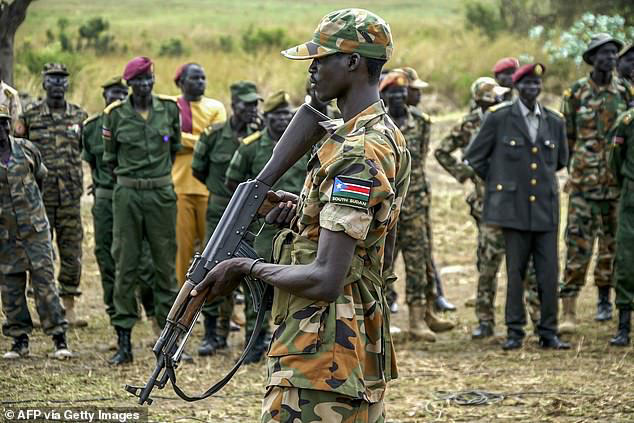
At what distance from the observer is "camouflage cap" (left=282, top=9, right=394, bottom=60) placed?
3.64 m

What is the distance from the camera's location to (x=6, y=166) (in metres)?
7.77

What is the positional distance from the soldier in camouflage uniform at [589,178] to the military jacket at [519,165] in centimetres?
82

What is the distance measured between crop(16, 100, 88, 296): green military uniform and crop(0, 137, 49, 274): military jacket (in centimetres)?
170

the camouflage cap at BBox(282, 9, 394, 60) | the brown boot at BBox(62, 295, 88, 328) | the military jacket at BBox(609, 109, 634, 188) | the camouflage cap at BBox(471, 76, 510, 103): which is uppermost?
the camouflage cap at BBox(282, 9, 394, 60)

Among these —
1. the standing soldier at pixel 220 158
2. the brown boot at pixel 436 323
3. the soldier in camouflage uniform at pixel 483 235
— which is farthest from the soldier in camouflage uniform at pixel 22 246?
the soldier in camouflage uniform at pixel 483 235

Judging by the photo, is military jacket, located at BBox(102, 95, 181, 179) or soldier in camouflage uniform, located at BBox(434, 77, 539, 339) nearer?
military jacket, located at BBox(102, 95, 181, 179)

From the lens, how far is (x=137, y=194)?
320 inches

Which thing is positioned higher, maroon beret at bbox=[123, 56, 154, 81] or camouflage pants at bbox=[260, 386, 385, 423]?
maroon beret at bbox=[123, 56, 154, 81]

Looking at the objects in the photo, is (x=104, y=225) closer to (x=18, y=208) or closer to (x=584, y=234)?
(x=18, y=208)

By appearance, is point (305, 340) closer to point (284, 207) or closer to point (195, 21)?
point (284, 207)

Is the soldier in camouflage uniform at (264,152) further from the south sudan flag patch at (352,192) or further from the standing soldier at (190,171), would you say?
the south sudan flag patch at (352,192)

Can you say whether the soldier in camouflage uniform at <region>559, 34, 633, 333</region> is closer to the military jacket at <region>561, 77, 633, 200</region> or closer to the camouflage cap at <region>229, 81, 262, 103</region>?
the military jacket at <region>561, 77, 633, 200</region>

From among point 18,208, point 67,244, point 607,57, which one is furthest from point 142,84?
point 607,57

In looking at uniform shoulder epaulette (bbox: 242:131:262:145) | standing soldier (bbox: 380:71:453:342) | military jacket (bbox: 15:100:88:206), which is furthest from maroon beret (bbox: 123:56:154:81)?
standing soldier (bbox: 380:71:453:342)
